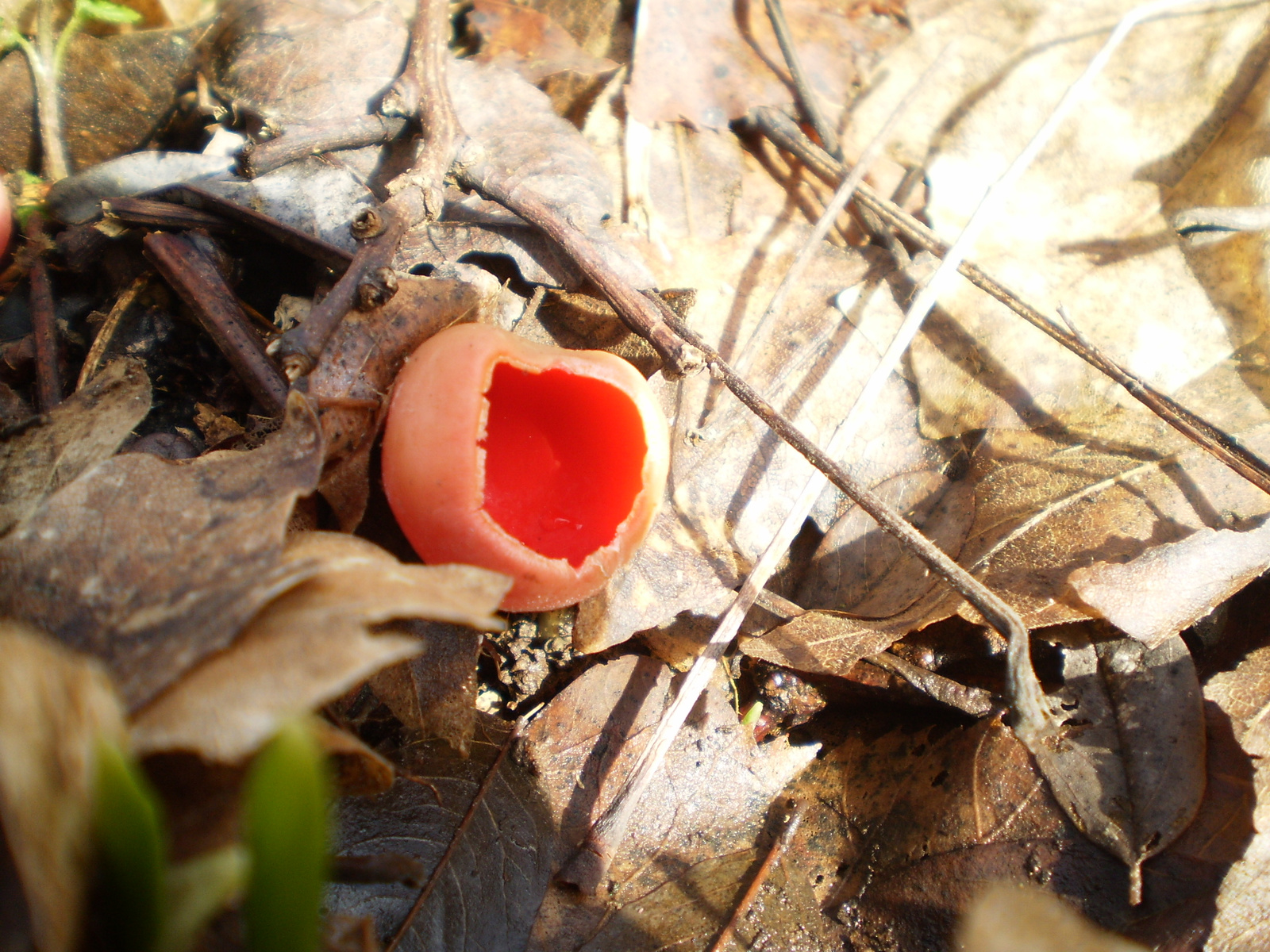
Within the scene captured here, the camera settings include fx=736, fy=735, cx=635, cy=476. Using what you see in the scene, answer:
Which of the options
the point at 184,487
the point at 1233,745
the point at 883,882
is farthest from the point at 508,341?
the point at 1233,745

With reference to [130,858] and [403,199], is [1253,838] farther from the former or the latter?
[403,199]

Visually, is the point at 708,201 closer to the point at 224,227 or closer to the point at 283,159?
the point at 283,159

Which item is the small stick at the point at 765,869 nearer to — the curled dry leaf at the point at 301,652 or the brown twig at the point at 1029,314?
the curled dry leaf at the point at 301,652

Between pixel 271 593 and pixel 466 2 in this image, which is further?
→ pixel 466 2

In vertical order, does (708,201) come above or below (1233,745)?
above

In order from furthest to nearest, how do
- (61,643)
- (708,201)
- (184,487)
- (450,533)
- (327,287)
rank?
1. (708,201)
2. (327,287)
3. (450,533)
4. (184,487)
5. (61,643)

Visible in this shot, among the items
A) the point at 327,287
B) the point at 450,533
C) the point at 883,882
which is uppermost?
the point at 327,287

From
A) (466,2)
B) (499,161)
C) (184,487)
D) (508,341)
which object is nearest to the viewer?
(184,487)

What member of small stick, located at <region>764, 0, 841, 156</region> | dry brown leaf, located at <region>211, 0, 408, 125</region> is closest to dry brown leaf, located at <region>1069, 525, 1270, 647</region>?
small stick, located at <region>764, 0, 841, 156</region>
